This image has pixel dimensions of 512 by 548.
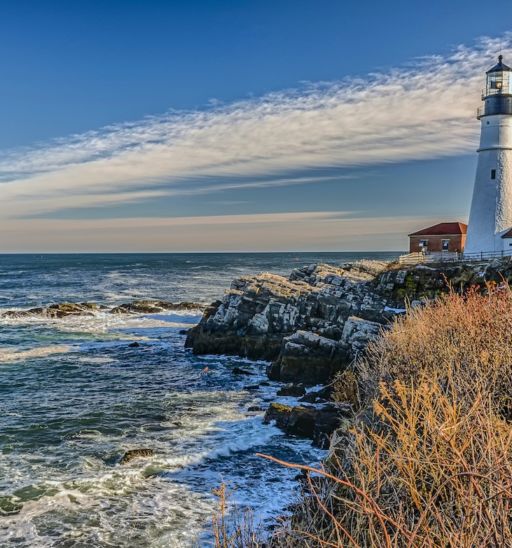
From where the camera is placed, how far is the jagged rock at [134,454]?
13.9 m

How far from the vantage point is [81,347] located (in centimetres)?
3200

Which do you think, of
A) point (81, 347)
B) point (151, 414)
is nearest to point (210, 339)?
point (81, 347)

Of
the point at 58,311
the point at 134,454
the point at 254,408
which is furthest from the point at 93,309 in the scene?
the point at 134,454

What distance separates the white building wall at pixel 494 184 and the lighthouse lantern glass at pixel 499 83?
1867 mm

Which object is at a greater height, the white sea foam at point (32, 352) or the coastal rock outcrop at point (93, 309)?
the coastal rock outcrop at point (93, 309)

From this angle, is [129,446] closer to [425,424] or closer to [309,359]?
[309,359]

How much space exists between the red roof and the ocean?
25.8 meters

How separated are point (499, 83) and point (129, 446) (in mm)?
34276

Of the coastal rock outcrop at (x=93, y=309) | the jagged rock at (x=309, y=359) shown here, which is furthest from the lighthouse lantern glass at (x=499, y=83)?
the coastal rock outcrop at (x=93, y=309)

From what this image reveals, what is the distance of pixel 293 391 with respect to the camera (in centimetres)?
2003

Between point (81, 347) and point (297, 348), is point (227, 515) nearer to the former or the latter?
point (297, 348)

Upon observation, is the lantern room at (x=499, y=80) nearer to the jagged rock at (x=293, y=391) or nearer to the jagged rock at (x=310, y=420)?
the jagged rock at (x=293, y=391)

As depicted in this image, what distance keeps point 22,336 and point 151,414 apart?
21129mm

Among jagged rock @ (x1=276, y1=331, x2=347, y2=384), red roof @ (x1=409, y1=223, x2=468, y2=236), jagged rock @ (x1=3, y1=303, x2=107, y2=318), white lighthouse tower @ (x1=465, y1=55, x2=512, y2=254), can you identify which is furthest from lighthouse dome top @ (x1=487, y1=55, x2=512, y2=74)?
jagged rock @ (x1=3, y1=303, x2=107, y2=318)
